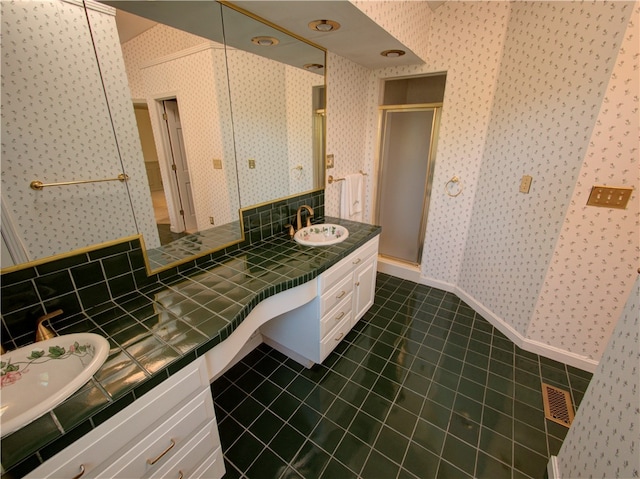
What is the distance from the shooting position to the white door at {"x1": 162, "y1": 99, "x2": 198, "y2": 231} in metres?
1.26

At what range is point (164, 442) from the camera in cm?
88

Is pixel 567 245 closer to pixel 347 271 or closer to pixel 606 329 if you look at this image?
pixel 606 329

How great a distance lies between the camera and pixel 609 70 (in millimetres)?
1424

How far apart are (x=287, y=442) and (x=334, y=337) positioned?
648mm

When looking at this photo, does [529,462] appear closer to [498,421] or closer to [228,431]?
[498,421]

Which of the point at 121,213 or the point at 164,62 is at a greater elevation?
the point at 164,62

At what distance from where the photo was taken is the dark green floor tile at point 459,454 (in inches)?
51.4

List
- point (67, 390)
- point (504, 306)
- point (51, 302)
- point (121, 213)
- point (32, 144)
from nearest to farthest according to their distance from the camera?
point (67, 390) < point (32, 144) < point (51, 302) < point (121, 213) < point (504, 306)

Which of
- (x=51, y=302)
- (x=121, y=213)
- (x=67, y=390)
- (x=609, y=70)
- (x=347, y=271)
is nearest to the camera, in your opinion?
(x=67, y=390)

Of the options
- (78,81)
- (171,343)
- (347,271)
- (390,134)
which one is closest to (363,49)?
(390,134)

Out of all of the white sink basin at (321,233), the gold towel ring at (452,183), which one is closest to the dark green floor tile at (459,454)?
the white sink basin at (321,233)

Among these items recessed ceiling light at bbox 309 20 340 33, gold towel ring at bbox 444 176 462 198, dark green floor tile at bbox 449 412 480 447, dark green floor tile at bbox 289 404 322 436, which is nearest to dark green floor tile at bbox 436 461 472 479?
dark green floor tile at bbox 449 412 480 447

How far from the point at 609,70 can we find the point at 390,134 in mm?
1599

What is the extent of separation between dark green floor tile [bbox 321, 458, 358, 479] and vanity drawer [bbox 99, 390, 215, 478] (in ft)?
2.13
